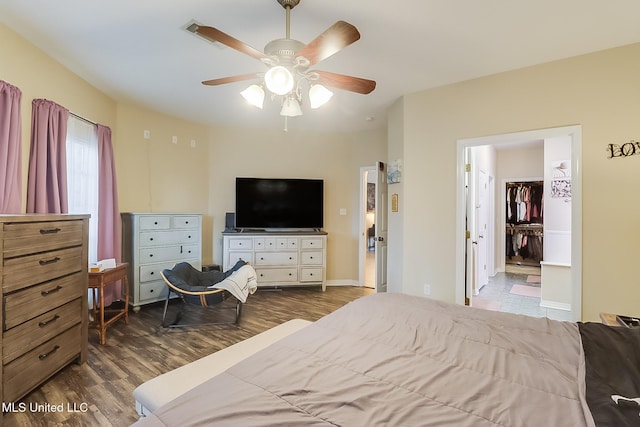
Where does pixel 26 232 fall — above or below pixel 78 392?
above

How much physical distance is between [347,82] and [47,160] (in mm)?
2701

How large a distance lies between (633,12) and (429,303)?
2.44m

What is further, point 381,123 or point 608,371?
point 381,123

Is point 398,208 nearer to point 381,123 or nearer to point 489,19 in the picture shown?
point 381,123

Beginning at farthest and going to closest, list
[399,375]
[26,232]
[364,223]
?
[364,223] < [26,232] < [399,375]

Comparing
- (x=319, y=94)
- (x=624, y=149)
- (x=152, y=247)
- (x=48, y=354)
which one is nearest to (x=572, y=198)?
(x=624, y=149)

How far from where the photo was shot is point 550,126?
279cm

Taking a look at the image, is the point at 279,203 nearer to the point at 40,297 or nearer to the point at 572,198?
the point at 40,297

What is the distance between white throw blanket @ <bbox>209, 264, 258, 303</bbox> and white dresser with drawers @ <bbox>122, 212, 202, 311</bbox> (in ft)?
3.38

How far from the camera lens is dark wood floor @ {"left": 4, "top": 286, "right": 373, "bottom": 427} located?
6.03 feet

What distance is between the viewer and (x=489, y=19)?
7.00 ft

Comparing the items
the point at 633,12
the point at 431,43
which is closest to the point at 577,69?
the point at 633,12

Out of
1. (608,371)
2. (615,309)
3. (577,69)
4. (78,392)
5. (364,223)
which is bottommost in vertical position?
(78,392)

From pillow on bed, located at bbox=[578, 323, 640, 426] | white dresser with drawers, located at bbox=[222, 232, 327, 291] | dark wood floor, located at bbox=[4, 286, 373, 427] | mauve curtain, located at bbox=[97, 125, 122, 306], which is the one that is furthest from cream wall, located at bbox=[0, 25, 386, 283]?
pillow on bed, located at bbox=[578, 323, 640, 426]
